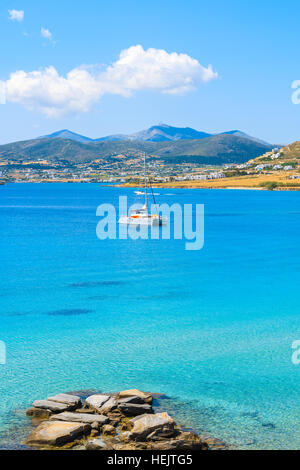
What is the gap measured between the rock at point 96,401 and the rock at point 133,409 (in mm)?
608

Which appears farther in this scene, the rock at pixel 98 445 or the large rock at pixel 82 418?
the large rock at pixel 82 418

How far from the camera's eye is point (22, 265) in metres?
41.3

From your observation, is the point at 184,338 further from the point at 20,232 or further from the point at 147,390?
the point at 20,232

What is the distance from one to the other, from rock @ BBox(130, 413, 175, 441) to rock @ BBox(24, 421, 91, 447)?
4.11 feet

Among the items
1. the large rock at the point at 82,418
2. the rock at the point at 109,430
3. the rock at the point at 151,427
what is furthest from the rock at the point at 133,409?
the rock at the point at 109,430

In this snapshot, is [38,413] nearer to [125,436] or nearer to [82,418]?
[82,418]

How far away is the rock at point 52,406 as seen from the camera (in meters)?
13.9

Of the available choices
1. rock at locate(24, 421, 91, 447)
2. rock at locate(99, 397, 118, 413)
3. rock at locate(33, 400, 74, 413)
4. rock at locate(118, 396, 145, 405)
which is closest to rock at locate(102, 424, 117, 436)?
rock at locate(24, 421, 91, 447)

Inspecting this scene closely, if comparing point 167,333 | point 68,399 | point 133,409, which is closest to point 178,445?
point 133,409

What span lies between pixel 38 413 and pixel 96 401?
1638mm

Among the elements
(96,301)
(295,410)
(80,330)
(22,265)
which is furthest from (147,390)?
(22,265)

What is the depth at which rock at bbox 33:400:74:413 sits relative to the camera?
13898 millimetres

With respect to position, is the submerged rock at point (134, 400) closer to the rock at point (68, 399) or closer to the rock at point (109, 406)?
the rock at point (109, 406)

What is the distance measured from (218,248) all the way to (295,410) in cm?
3730
